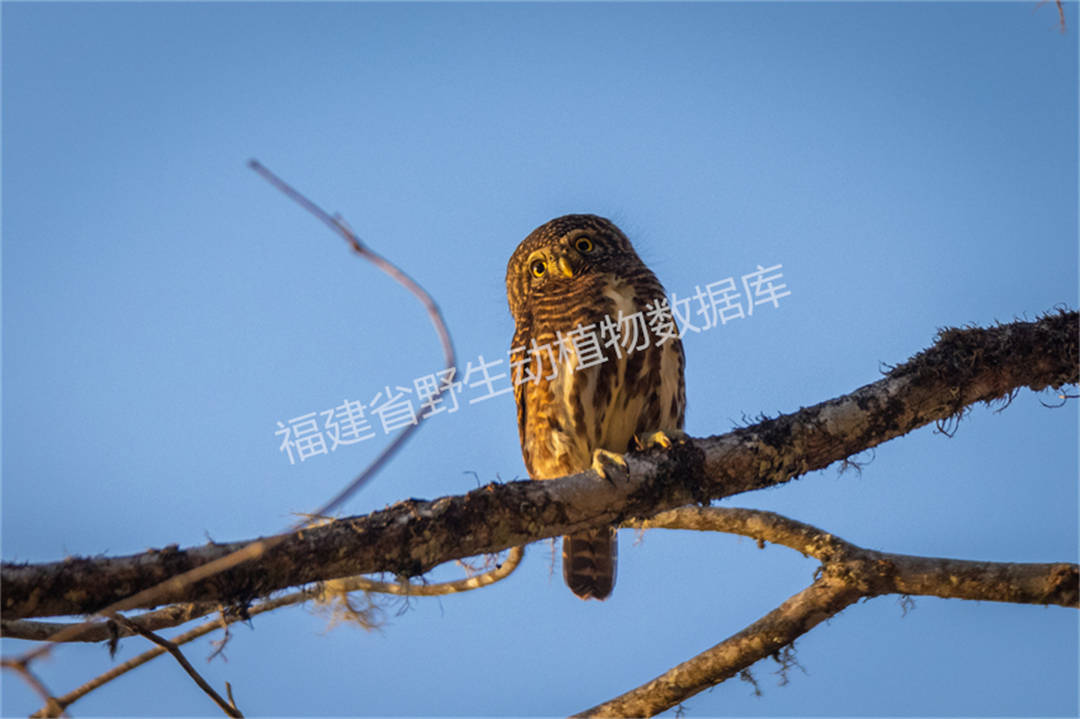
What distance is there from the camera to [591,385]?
4223mm

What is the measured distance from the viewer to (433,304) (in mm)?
1625

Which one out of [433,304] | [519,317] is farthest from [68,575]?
[519,317]

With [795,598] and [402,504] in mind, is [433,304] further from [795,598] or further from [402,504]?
[795,598]

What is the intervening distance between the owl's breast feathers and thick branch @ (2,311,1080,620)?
27.5 inches

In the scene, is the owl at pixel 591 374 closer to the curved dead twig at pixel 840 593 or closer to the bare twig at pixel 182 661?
the curved dead twig at pixel 840 593

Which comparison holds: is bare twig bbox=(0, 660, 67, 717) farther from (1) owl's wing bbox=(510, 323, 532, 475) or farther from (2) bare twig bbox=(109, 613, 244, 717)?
(1) owl's wing bbox=(510, 323, 532, 475)

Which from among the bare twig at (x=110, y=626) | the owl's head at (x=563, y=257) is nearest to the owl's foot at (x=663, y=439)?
the owl's head at (x=563, y=257)

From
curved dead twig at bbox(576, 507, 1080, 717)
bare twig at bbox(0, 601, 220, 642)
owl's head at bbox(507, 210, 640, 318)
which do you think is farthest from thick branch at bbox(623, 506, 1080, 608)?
bare twig at bbox(0, 601, 220, 642)


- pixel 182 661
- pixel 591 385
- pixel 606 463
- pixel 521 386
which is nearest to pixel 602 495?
pixel 606 463

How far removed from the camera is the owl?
167 inches

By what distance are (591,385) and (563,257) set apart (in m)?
0.79

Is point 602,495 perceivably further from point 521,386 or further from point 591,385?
point 521,386

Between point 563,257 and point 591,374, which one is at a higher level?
point 563,257

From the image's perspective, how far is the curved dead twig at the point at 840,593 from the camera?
12.3 feet
